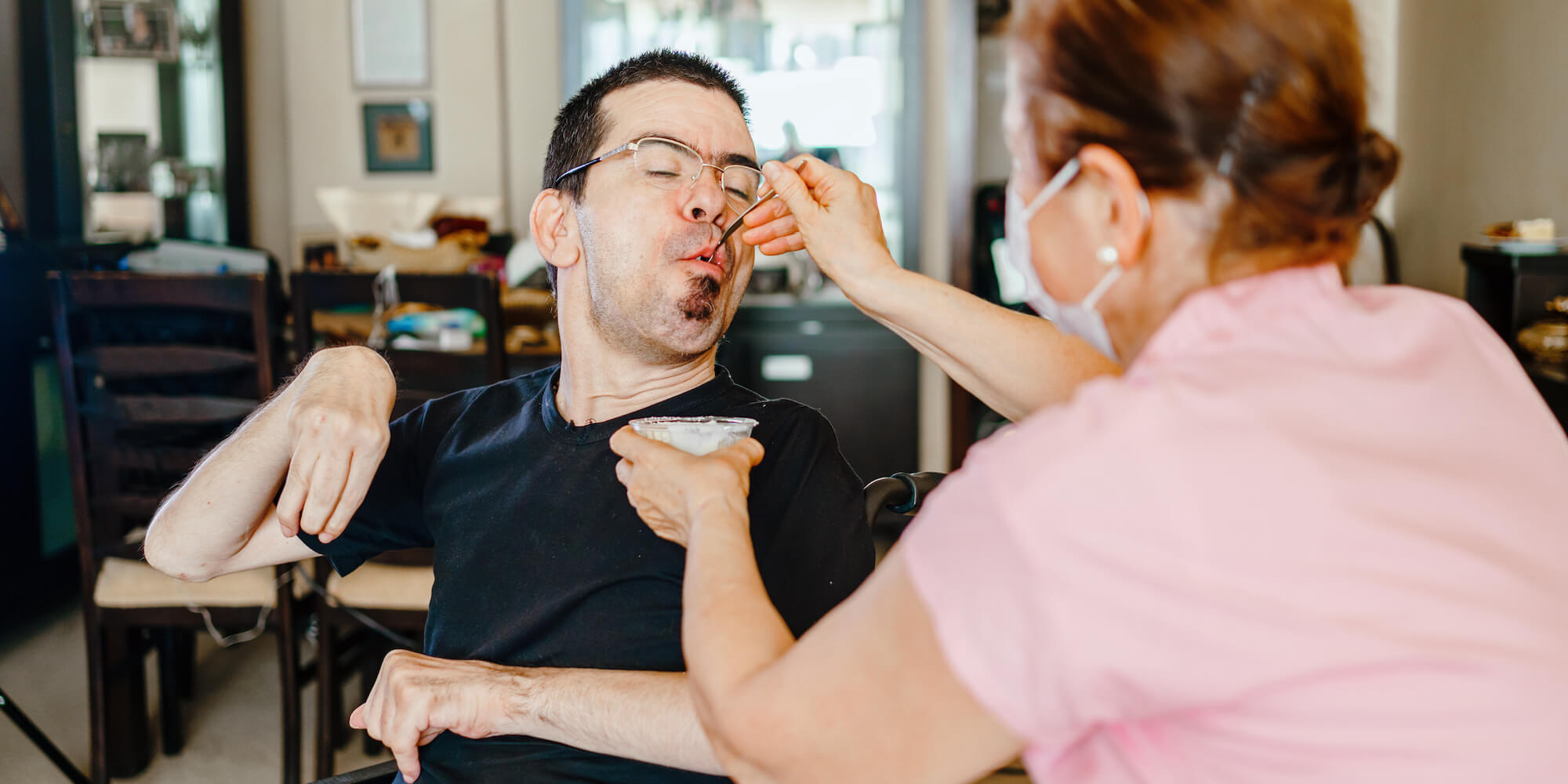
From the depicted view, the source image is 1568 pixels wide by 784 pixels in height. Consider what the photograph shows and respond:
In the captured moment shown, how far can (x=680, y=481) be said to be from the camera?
0.91m

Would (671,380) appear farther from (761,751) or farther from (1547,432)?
(1547,432)

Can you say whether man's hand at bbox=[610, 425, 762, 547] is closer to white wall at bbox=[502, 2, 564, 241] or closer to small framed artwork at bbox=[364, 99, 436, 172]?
white wall at bbox=[502, 2, 564, 241]

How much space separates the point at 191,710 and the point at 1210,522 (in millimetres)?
2998

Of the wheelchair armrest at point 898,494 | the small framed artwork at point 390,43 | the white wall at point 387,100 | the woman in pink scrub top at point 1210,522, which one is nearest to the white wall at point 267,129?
the white wall at point 387,100

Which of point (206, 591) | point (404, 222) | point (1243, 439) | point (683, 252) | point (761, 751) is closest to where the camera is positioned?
point (1243, 439)

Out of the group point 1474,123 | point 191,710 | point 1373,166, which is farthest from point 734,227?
point 1474,123

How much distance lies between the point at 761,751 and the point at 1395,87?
3916 millimetres

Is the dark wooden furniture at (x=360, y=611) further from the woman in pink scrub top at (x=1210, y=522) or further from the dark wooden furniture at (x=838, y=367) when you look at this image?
the dark wooden furniture at (x=838, y=367)

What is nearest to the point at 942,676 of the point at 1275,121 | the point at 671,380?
the point at 1275,121

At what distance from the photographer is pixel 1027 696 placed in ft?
2.09

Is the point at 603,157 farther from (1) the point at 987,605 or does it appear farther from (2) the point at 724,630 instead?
(1) the point at 987,605

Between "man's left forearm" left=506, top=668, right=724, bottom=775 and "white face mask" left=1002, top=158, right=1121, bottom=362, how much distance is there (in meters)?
0.53

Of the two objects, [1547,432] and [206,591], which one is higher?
[1547,432]

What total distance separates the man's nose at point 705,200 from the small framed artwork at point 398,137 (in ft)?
11.7
